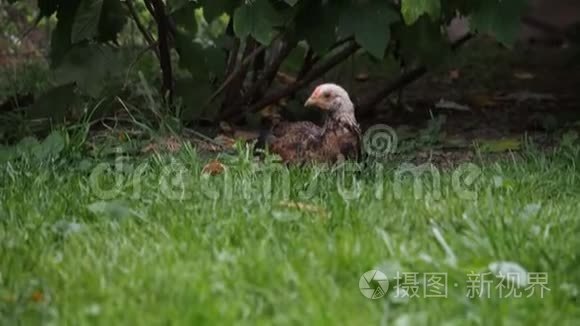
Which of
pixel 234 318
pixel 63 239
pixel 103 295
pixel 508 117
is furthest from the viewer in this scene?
pixel 508 117

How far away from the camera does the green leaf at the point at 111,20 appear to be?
4688 millimetres

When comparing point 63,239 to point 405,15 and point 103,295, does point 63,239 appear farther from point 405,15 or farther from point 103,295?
point 405,15

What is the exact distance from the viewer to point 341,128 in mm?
4125

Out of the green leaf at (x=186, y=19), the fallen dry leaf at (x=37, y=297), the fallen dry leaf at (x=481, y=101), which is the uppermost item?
the green leaf at (x=186, y=19)

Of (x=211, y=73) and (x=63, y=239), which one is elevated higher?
(x=211, y=73)

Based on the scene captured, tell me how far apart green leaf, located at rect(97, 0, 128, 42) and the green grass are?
1.12 m

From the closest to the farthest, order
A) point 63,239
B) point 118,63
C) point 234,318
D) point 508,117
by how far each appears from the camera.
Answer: point 234,318 → point 63,239 → point 118,63 → point 508,117

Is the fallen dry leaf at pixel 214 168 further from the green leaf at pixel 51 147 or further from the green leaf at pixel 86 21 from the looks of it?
the green leaf at pixel 86 21

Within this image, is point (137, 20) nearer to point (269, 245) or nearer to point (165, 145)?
point (165, 145)

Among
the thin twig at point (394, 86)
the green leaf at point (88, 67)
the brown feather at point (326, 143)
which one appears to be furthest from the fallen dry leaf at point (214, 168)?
the thin twig at point (394, 86)

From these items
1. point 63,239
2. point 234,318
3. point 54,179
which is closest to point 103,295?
point 234,318

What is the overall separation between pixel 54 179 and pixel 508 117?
2.88 meters

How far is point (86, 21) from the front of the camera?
464 centimetres

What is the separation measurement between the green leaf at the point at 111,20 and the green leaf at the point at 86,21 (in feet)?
0.10
